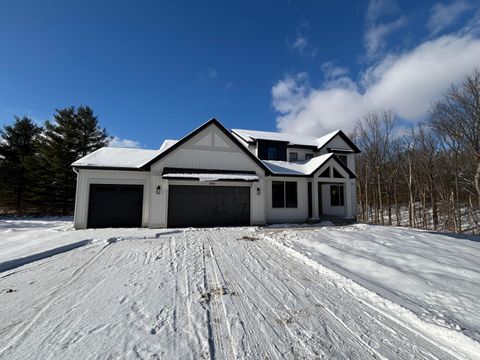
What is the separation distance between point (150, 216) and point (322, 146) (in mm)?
13972

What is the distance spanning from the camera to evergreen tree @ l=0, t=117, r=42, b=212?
2109cm

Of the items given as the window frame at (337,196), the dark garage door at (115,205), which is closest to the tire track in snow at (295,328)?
the dark garage door at (115,205)

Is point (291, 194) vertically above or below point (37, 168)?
below

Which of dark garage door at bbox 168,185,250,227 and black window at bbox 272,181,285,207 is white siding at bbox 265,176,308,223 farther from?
dark garage door at bbox 168,185,250,227

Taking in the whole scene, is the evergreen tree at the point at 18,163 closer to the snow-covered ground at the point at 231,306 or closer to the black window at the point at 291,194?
the snow-covered ground at the point at 231,306

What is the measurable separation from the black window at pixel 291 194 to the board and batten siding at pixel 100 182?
8.43m

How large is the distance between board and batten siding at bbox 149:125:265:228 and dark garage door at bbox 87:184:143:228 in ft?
3.79

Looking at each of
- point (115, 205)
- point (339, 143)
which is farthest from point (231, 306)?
point (339, 143)

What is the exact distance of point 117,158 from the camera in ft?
41.9

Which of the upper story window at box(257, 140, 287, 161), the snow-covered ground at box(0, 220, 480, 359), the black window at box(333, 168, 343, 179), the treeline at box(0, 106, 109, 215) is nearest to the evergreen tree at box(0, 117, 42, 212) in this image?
the treeline at box(0, 106, 109, 215)

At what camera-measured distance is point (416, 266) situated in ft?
17.1

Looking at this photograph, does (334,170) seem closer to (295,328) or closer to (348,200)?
(348,200)

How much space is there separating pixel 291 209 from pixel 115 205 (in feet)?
33.9

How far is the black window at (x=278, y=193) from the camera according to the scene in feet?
46.6
